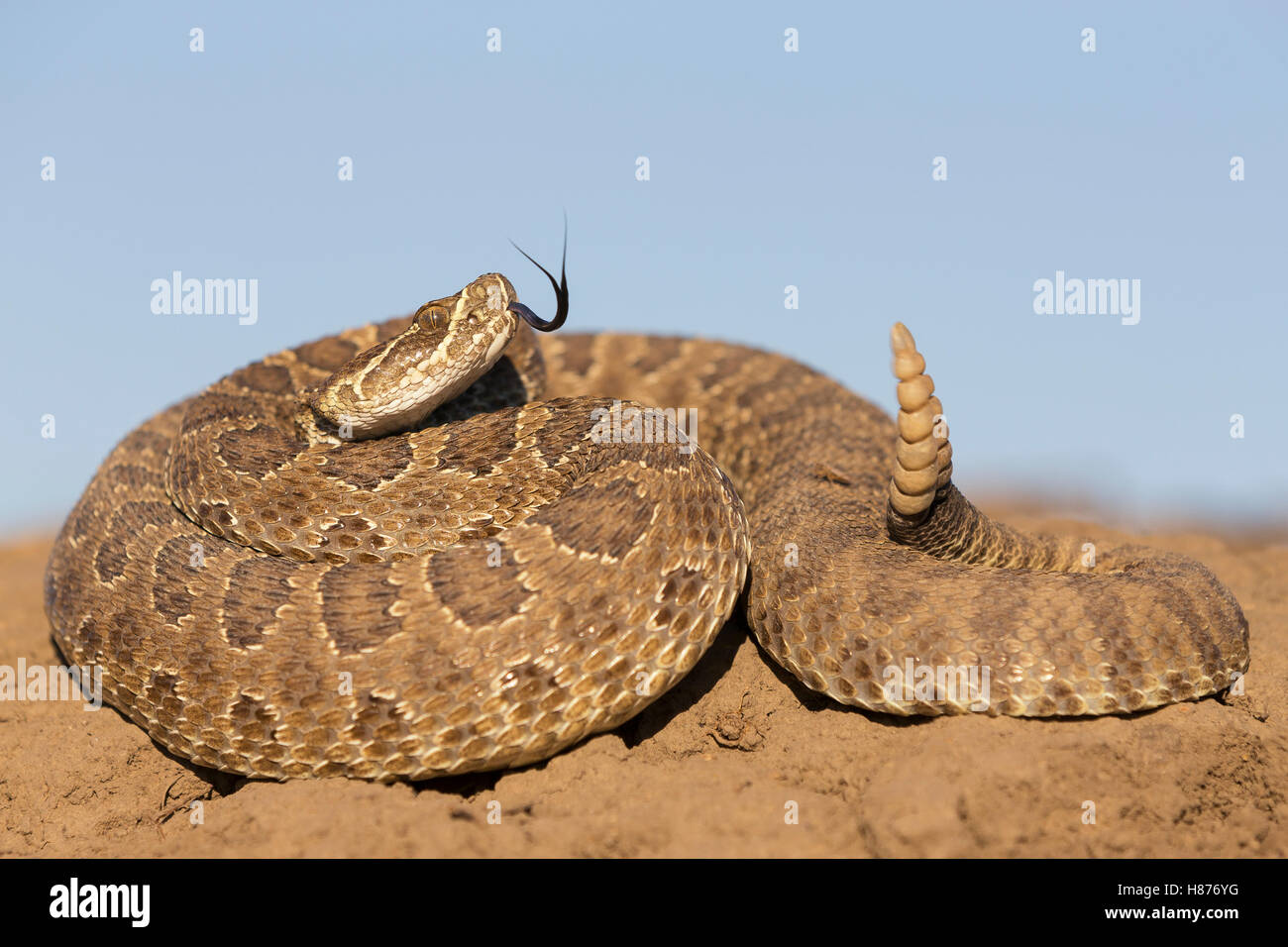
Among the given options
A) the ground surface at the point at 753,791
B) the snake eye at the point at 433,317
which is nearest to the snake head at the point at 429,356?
the snake eye at the point at 433,317

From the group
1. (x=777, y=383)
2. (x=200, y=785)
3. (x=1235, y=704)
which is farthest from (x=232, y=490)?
(x=1235, y=704)

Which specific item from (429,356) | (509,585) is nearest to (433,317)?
(429,356)

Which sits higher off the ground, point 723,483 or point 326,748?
point 723,483

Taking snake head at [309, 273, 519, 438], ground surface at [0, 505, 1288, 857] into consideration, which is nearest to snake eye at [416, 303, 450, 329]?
snake head at [309, 273, 519, 438]

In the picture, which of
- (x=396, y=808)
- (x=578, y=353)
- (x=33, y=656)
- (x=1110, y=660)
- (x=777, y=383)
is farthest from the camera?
(x=578, y=353)

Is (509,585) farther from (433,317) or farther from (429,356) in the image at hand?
(433,317)
